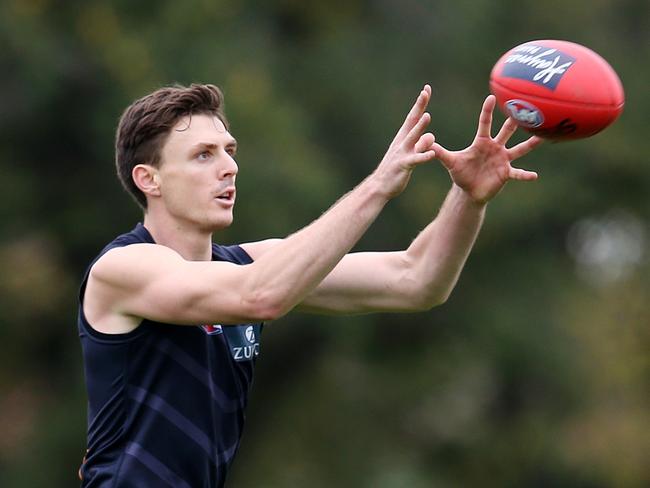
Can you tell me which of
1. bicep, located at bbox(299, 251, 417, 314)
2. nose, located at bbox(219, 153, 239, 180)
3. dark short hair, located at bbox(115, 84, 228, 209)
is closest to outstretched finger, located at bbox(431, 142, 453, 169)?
bicep, located at bbox(299, 251, 417, 314)

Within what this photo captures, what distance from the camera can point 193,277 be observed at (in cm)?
581

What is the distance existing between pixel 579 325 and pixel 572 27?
395 cm

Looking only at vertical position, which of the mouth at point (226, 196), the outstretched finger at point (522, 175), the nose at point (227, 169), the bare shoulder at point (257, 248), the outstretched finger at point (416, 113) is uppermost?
the outstretched finger at point (416, 113)

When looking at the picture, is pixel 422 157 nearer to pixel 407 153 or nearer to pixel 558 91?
pixel 407 153

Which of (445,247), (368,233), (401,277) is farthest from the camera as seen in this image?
(368,233)

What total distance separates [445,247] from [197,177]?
1098 millimetres

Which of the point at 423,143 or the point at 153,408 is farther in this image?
the point at 153,408

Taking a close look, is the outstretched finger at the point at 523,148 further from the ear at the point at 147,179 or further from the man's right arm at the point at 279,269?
the ear at the point at 147,179

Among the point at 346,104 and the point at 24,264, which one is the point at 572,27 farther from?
the point at 24,264

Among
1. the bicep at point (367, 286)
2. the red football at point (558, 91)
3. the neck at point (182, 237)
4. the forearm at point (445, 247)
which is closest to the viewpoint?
the red football at point (558, 91)

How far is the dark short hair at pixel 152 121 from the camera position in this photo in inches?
249

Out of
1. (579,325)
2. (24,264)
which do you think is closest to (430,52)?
(579,325)

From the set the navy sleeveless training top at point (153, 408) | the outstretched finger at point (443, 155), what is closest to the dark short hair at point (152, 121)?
the navy sleeveless training top at point (153, 408)

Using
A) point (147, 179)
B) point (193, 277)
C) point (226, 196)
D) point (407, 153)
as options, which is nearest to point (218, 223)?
point (226, 196)
